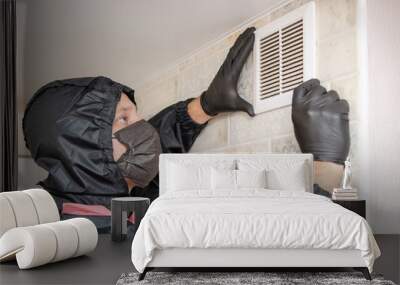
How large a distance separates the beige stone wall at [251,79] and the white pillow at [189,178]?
73 centimetres

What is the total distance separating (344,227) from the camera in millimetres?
3549

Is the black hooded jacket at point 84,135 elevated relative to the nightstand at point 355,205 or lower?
elevated

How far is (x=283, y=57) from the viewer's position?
568cm

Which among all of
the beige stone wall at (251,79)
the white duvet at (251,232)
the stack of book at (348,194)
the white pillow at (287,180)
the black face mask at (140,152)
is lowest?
the white duvet at (251,232)

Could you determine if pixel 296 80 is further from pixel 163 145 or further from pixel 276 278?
pixel 276 278

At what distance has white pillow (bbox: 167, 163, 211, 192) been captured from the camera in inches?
202

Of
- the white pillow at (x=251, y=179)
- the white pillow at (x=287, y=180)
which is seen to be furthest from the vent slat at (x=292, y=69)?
the white pillow at (x=251, y=179)

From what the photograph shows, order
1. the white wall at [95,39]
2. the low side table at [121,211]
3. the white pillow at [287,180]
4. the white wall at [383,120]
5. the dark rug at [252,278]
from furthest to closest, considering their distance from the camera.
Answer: the white wall at [95,39]
the white wall at [383,120]
the low side table at [121,211]
the white pillow at [287,180]
the dark rug at [252,278]

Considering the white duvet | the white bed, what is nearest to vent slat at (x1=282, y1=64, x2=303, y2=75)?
the white bed

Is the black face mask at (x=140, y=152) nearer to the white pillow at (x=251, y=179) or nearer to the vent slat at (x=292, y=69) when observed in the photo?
the white pillow at (x=251, y=179)

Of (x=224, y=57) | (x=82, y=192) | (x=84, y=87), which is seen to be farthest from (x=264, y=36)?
(x=82, y=192)

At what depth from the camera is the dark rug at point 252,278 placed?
11.5ft

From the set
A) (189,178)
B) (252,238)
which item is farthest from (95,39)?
(252,238)

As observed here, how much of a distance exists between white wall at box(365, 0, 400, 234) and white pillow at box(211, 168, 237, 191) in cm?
142
